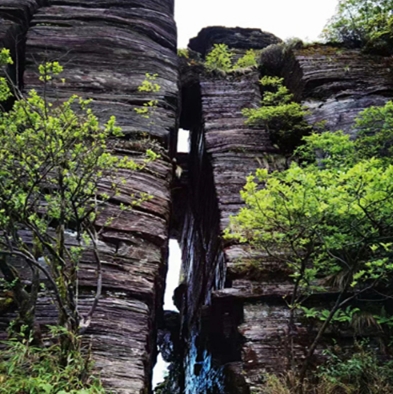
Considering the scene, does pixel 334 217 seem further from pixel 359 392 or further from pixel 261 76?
pixel 261 76

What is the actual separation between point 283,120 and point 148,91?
3.68 metres

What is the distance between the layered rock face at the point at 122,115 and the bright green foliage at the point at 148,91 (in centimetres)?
17

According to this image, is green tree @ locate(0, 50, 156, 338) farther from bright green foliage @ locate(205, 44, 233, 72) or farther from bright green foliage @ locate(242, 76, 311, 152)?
bright green foliage @ locate(205, 44, 233, 72)

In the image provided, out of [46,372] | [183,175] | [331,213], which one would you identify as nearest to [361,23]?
[183,175]

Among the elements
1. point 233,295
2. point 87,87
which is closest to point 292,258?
point 233,295

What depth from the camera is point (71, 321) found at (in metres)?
5.80

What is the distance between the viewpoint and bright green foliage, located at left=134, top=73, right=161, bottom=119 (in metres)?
11.6

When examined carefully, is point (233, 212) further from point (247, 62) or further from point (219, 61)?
point (247, 62)

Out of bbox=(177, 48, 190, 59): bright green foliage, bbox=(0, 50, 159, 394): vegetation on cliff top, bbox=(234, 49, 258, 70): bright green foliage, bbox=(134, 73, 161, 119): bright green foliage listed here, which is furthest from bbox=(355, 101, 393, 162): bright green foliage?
bbox=(177, 48, 190, 59): bright green foliage

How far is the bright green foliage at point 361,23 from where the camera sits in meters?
15.4

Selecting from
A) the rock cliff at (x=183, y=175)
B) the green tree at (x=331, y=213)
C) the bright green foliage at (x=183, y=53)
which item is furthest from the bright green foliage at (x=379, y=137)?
the bright green foliage at (x=183, y=53)

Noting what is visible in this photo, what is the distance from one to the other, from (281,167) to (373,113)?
9.62 ft

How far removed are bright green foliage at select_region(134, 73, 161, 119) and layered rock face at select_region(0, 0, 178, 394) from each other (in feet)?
0.55

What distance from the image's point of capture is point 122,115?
11.9 m
